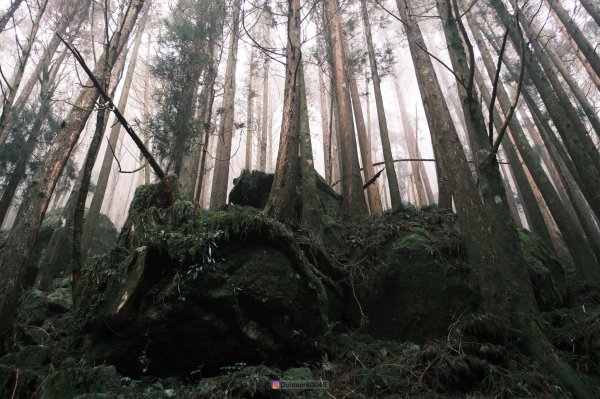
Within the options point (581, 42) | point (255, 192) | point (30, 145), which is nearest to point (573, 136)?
point (581, 42)

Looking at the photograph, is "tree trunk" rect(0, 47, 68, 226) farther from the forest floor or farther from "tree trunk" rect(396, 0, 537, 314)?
"tree trunk" rect(396, 0, 537, 314)

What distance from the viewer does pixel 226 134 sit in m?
12.5

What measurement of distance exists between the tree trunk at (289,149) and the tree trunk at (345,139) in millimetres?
2952

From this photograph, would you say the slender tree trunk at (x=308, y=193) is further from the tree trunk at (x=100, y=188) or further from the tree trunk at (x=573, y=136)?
the tree trunk at (x=100, y=188)

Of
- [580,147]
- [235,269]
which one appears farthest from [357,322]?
[580,147]

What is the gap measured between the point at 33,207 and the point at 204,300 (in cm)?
349

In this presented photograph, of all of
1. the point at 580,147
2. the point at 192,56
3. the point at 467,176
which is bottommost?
the point at 467,176

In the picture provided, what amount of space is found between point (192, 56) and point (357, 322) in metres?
9.19

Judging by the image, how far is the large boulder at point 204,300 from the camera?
3908 mm

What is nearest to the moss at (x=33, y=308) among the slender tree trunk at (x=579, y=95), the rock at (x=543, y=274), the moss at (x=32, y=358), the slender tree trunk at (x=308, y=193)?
the moss at (x=32, y=358)

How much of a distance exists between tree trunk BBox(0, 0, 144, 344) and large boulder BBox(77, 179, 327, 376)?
96 centimetres

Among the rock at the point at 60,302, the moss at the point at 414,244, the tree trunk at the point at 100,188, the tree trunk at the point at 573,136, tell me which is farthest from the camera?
the tree trunk at the point at 100,188

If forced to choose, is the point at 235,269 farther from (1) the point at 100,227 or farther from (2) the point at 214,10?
(1) the point at 100,227

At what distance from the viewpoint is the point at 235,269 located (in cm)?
427
